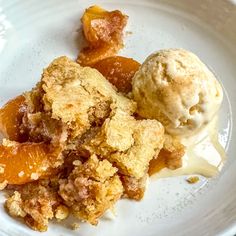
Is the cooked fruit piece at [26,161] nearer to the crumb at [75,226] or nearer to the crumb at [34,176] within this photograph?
the crumb at [34,176]

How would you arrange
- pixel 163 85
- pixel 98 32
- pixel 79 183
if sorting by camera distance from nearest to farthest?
1. pixel 79 183
2. pixel 163 85
3. pixel 98 32

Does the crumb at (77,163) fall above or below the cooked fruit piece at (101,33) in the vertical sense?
below

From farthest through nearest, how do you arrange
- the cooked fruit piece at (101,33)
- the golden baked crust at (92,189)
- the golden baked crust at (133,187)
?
the cooked fruit piece at (101,33)
the golden baked crust at (133,187)
the golden baked crust at (92,189)

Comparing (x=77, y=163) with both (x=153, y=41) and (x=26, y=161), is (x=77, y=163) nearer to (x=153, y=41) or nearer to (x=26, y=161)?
(x=26, y=161)

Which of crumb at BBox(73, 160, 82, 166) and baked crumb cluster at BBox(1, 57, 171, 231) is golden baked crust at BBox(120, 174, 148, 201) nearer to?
baked crumb cluster at BBox(1, 57, 171, 231)

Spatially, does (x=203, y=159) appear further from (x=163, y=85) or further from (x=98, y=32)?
(x=98, y=32)

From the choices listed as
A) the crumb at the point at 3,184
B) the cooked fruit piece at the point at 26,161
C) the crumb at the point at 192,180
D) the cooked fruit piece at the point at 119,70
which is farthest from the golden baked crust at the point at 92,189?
the cooked fruit piece at the point at 119,70

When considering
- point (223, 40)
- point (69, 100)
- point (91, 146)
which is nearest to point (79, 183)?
point (91, 146)
